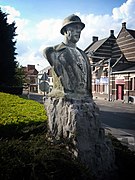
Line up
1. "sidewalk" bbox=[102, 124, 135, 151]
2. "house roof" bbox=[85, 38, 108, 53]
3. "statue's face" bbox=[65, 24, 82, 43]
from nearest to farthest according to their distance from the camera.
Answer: "statue's face" bbox=[65, 24, 82, 43], "sidewalk" bbox=[102, 124, 135, 151], "house roof" bbox=[85, 38, 108, 53]

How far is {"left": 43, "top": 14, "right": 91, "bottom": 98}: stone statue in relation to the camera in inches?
176

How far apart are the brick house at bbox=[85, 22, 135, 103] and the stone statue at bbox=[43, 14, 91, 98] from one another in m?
27.7

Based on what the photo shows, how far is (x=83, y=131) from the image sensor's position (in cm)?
421

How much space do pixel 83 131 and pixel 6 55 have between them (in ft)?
70.6

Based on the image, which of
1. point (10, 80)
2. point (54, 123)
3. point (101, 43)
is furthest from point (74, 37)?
point (101, 43)

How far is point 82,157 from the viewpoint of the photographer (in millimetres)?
4105

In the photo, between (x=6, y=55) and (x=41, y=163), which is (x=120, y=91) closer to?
(x=6, y=55)

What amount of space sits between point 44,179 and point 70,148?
89 cm

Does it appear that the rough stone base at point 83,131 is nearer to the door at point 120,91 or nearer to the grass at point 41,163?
the grass at point 41,163

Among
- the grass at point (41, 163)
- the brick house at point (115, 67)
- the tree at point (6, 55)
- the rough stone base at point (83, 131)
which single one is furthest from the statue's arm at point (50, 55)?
the brick house at point (115, 67)

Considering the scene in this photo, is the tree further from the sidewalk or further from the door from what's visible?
the door

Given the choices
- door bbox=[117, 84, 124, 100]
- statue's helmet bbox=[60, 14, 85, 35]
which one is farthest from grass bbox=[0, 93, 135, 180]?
door bbox=[117, 84, 124, 100]

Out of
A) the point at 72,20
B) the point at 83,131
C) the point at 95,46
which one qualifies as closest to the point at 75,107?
the point at 83,131

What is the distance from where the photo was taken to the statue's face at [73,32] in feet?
15.1
